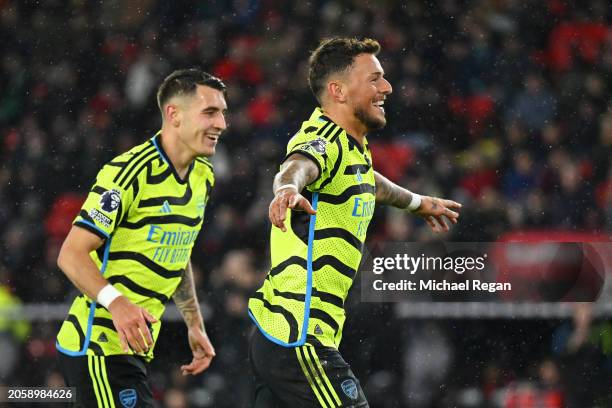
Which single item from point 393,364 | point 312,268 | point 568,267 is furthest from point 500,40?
point 312,268

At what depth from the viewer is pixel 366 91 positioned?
355 centimetres

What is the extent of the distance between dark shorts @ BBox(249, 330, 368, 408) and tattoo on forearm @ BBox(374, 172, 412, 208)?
37.3 inches

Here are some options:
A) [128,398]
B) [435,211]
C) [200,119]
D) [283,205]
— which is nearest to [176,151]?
[200,119]

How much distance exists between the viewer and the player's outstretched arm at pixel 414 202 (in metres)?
4.02

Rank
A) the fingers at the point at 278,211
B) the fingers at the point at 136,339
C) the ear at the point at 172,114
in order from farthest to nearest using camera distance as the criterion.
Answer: the ear at the point at 172,114 < the fingers at the point at 136,339 < the fingers at the point at 278,211

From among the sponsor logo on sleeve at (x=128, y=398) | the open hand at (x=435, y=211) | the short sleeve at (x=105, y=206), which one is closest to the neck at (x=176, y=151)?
the short sleeve at (x=105, y=206)

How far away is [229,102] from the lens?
781cm

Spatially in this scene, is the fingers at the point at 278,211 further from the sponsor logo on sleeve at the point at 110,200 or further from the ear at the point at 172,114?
the ear at the point at 172,114

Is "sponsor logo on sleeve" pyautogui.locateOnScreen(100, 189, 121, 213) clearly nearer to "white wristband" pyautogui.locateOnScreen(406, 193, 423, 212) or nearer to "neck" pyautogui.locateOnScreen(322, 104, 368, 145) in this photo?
"neck" pyautogui.locateOnScreen(322, 104, 368, 145)

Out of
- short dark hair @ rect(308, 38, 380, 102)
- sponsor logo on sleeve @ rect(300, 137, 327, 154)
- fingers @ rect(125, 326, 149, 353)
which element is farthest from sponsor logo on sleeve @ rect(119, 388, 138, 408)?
short dark hair @ rect(308, 38, 380, 102)

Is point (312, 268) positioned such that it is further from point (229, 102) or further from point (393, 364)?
point (229, 102)

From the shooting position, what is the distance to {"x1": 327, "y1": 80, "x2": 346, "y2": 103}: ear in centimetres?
354

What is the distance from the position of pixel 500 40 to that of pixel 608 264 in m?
2.02

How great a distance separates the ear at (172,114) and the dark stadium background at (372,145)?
3025mm
